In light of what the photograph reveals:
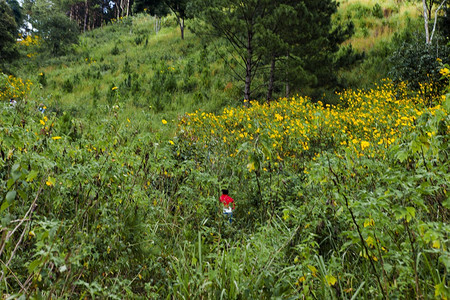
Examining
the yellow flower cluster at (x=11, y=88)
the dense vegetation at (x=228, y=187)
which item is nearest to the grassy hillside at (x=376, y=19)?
the dense vegetation at (x=228, y=187)

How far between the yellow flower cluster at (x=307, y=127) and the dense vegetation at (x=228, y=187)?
47 millimetres

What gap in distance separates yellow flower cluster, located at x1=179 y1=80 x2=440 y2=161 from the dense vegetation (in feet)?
0.16

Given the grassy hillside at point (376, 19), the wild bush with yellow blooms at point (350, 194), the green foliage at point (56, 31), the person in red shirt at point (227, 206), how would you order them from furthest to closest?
1. the green foliage at point (56, 31)
2. the grassy hillside at point (376, 19)
3. the person in red shirt at point (227, 206)
4. the wild bush with yellow blooms at point (350, 194)

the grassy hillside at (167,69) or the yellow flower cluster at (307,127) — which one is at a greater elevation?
the grassy hillside at (167,69)

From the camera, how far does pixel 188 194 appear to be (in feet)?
9.02

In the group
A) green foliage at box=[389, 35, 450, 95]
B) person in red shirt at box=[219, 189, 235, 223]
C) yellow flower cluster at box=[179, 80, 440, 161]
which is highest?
green foliage at box=[389, 35, 450, 95]

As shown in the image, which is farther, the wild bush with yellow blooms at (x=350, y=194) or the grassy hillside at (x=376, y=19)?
the grassy hillside at (x=376, y=19)

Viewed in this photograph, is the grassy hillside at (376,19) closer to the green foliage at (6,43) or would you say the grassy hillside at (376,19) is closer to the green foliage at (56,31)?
the green foliage at (6,43)

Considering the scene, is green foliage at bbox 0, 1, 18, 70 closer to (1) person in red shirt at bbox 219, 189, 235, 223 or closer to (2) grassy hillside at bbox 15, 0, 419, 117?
(2) grassy hillside at bbox 15, 0, 419, 117

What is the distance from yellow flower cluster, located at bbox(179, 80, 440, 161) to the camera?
14.5 ft

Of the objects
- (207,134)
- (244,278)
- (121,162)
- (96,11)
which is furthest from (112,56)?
(96,11)

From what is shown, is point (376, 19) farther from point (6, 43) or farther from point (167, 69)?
point (6, 43)

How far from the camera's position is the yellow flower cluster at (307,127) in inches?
174

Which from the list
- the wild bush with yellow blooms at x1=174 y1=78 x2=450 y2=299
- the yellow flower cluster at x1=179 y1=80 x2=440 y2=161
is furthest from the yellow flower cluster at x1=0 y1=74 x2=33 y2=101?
the yellow flower cluster at x1=179 y1=80 x2=440 y2=161
